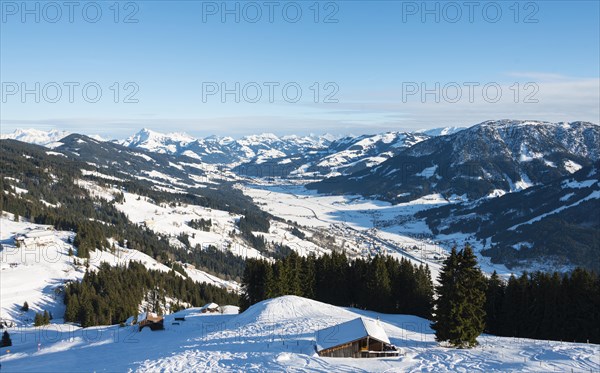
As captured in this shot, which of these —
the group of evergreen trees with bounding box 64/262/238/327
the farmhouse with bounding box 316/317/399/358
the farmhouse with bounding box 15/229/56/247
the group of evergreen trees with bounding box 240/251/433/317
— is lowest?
the group of evergreen trees with bounding box 64/262/238/327

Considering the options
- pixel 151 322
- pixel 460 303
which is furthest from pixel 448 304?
pixel 151 322

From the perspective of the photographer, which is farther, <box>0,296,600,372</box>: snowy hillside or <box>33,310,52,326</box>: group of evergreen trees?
<box>33,310,52,326</box>: group of evergreen trees

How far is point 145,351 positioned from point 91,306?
A: 168ft

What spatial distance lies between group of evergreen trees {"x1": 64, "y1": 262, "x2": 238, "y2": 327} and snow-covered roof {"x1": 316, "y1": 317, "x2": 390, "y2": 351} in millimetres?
63008

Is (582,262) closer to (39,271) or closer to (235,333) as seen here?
(235,333)

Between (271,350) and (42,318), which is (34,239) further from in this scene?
(271,350)

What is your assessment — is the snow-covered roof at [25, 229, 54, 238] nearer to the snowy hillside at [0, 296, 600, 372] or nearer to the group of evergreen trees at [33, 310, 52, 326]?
the group of evergreen trees at [33, 310, 52, 326]

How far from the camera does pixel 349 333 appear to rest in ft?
144

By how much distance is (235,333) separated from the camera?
175 ft

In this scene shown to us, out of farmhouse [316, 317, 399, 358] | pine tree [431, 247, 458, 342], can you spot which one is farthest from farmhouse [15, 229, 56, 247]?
pine tree [431, 247, 458, 342]

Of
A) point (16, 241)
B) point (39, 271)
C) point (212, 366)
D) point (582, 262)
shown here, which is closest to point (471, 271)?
point (212, 366)

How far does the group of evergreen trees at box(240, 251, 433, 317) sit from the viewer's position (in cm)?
7381

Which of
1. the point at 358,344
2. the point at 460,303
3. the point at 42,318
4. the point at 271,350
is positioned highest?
the point at 460,303

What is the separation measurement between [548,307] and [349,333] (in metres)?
31.0
